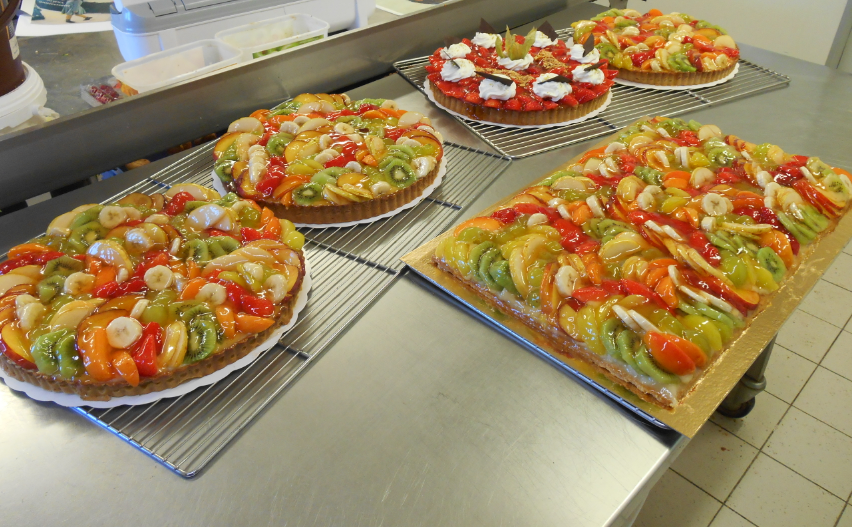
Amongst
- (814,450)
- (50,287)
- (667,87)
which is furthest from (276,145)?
(814,450)

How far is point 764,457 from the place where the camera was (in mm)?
3461

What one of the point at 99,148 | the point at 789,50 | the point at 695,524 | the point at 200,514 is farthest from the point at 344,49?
the point at 789,50

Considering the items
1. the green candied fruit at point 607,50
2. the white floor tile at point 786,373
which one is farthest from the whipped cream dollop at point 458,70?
the white floor tile at point 786,373

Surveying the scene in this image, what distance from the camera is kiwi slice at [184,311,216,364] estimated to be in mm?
1785

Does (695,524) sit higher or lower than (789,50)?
lower

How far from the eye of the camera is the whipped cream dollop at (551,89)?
329 centimetres

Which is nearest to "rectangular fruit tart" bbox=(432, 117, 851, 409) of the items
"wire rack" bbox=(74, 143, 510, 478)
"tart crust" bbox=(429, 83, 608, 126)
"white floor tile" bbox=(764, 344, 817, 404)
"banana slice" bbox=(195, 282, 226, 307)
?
"wire rack" bbox=(74, 143, 510, 478)

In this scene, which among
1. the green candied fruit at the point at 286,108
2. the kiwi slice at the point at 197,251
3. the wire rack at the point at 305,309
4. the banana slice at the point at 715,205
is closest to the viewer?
the wire rack at the point at 305,309

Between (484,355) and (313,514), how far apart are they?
2.40 feet

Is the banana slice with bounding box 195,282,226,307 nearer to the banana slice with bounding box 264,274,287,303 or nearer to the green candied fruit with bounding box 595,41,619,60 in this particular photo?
the banana slice with bounding box 264,274,287,303

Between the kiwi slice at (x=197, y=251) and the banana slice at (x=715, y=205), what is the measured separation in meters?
1.89

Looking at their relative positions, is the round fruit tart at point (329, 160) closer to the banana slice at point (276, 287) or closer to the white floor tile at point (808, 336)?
the banana slice at point (276, 287)

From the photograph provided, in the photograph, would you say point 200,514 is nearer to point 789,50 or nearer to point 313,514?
point 313,514

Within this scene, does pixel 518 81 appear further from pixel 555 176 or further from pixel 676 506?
pixel 676 506
